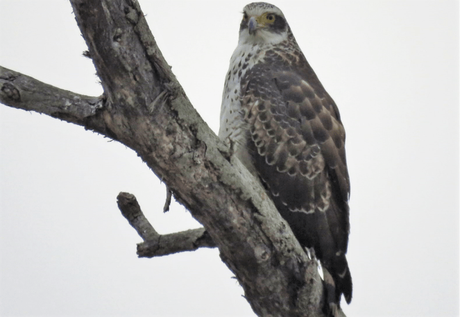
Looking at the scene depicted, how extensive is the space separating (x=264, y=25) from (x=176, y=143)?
2259 millimetres

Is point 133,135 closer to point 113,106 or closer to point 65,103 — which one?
point 113,106

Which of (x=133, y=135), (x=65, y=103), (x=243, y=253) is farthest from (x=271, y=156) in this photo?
(x=65, y=103)

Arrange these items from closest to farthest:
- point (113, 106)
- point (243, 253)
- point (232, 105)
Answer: point (113, 106), point (243, 253), point (232, 105)

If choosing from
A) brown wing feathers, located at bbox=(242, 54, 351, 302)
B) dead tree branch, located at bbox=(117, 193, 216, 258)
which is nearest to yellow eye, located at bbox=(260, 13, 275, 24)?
brown wing feathers, located at bbox=(242, 54, 351, 302)

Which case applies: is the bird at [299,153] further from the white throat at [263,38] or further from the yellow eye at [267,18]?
the yellow eye at [267,18]

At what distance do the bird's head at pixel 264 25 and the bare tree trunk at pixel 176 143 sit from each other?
6.32ft

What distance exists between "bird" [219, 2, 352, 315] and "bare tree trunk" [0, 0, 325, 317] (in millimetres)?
565

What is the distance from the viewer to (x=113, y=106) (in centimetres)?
289

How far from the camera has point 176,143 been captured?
298 cm

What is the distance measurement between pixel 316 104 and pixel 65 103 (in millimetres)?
2080

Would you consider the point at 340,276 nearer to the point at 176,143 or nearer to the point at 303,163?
the point at 303,163

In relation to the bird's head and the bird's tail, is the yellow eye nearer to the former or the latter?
the bird's head

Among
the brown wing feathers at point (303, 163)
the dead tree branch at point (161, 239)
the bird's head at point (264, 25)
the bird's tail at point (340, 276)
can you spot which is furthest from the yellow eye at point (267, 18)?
the bird's tail at point (340, 276)

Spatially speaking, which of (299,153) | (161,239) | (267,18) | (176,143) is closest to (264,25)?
(267,18)
